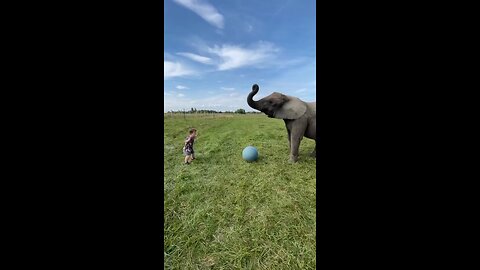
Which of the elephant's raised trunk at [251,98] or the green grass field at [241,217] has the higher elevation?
the elephant's raised trunk at [251,98]

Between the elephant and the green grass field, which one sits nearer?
the green grass field

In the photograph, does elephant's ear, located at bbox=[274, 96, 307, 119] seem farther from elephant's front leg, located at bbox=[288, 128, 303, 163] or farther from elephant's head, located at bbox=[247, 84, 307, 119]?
elephant's front leg, located at bbox=[288, 128, 303, 163]

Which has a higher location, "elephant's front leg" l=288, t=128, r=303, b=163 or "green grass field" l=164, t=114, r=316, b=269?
"elephant's front leg" l=288, t=128, r=303, b=163

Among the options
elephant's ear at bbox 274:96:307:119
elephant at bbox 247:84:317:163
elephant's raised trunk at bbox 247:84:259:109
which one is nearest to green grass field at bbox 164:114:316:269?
elephant at bbox 247:84:317:163

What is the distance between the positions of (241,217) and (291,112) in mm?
2830

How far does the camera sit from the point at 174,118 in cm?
1619

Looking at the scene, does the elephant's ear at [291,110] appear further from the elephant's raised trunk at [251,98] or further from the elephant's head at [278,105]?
the elephant's raised trunk at [251,98]

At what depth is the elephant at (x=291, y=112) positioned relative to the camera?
4570 mm

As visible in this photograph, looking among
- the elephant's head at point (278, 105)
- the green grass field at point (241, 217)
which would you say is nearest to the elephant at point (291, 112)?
the elephant's head at point (278, 105)

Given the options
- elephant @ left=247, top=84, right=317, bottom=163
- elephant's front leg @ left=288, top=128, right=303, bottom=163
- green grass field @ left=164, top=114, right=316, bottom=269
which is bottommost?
green grass field @ left=164, top=114, right=316, bottom=269

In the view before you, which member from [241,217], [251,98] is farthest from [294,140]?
[241,217]

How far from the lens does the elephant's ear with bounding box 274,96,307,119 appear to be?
455 centimetres
